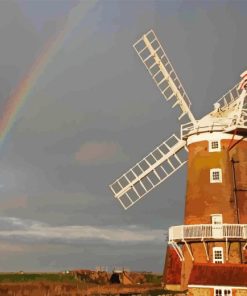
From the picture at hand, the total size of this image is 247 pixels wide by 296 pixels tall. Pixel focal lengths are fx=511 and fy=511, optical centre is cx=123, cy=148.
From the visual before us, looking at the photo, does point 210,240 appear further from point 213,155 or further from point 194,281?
point 213,155

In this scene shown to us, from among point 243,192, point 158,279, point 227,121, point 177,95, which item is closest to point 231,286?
point 243,192

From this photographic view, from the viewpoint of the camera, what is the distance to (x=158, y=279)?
56.7m

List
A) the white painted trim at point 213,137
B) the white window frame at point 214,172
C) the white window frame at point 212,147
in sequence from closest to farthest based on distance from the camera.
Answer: the white window frame at point 214,172 < the white window frame at point 212,147 < the white painted trim at point 213,137

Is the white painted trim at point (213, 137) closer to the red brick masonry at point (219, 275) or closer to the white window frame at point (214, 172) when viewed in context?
the white window frame at point (214, 172)

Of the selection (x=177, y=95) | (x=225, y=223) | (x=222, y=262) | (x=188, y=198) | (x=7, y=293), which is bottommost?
(x=7, y=293)

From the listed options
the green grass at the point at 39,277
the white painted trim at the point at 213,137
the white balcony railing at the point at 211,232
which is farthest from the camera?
the green grass at the point at 39,277

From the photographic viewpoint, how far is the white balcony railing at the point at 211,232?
35.2 m

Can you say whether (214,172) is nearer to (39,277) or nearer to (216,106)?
(216,106)

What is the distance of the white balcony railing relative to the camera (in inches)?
1384

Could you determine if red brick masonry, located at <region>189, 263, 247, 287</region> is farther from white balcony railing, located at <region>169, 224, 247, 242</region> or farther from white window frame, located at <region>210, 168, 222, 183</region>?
white window frame, located at <region>210, 168, 222, 183</region>

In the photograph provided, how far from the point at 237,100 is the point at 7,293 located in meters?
21.8

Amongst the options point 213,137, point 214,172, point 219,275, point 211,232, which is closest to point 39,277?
point 211,232

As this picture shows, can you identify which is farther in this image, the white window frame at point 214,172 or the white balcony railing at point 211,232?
the white window frame at point 214,172

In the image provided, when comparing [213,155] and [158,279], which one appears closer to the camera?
[213,155]
